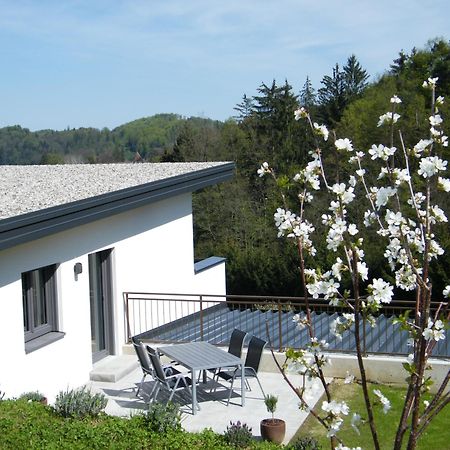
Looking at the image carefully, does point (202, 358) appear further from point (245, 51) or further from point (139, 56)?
point (139, 56)

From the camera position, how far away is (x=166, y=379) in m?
9.06

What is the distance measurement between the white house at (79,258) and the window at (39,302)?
0.01 meters

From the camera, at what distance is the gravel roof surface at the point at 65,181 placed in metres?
9.84

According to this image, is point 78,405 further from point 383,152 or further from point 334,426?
point 383,152

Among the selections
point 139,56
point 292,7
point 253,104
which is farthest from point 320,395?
point 253,104

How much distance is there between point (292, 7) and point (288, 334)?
1393cm

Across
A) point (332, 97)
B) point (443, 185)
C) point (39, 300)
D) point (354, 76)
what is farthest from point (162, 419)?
point (354, 76)

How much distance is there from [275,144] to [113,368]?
33492 millimetres

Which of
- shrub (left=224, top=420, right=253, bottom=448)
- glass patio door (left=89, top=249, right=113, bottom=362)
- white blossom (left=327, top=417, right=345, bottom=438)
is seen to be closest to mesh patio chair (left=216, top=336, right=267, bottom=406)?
glass patio door (left=89, top=249, right=113, bottom=362)

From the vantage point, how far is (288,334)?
12195 mm

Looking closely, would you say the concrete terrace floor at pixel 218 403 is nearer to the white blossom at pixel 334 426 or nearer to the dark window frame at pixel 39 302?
the dark window frame at pixel 39 302

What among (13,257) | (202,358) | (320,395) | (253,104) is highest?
(253,104)

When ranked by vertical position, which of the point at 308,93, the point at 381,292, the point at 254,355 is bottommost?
the point at 254,355

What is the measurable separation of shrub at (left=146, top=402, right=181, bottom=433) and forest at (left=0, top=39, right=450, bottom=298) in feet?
44.4
